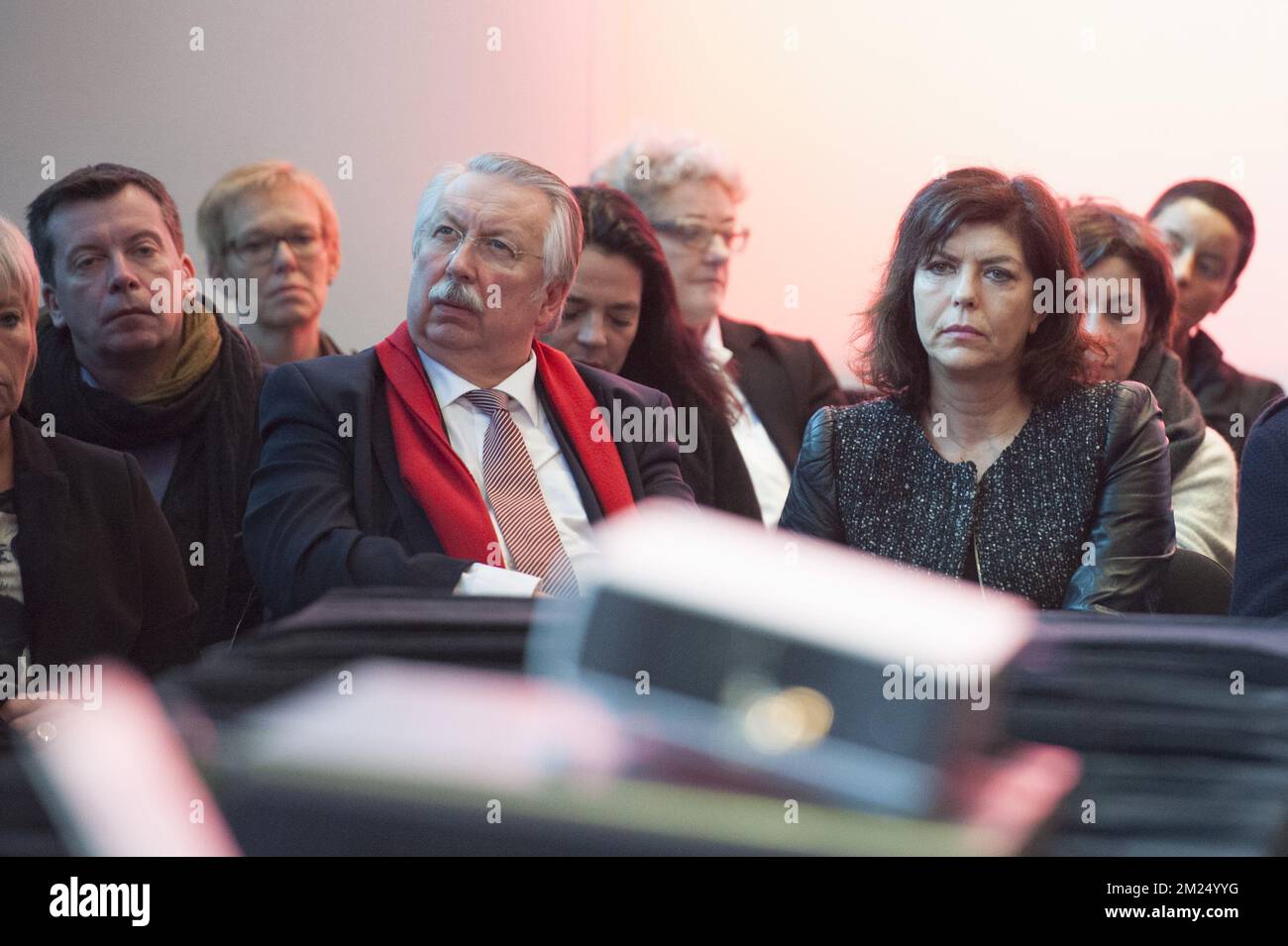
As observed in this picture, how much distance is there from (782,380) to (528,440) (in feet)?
4.00

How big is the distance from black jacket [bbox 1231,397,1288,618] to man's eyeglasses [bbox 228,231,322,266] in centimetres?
216

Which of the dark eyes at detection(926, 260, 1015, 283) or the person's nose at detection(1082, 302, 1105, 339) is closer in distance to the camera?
the dark eyes at detection(926, 260, 1015, 283)

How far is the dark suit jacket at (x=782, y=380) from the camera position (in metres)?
3.24

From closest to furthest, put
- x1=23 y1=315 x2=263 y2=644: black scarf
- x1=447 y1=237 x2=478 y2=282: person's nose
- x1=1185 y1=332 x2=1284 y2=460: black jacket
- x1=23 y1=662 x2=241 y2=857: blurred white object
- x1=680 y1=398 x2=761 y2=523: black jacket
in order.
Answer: x1=23 y1=662 x2=241 y2=857: blurred white object, x1=447 y1=237 x2=478 y2=282: person's nose, x1=23 y1=315 x2=263 y2=644: black scarf, x1=680 y1=398 x2=761 y2=523: black jacket, x1=1185 y1=332 x2=1284 y2=460: black jacket

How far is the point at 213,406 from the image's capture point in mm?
2654

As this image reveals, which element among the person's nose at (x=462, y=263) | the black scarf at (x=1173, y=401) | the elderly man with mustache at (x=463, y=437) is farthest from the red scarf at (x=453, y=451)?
the black scarf at (x=1173, y=401)

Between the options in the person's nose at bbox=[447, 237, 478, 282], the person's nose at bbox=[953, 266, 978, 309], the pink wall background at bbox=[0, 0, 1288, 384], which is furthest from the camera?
the pink wall background at bbox=[0, 0, 1288, 384]

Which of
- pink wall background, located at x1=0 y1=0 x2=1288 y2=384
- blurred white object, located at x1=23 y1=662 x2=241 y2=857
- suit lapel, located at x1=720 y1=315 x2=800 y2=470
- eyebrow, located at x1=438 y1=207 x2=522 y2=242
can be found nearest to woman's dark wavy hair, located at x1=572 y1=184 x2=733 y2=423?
suit lapel, located at x1=720 y1=315 x2=800 y2=470

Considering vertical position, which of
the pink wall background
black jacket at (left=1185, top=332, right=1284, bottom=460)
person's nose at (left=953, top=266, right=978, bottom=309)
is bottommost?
black jacket at (left=1185, top=332, right=1284, bottom=460)

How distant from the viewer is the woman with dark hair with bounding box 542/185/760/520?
2.82 metres

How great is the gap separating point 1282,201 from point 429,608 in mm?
4292

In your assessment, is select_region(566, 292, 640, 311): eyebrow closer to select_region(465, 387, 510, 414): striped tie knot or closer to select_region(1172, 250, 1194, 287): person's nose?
select_region(465, 387, 510, 414): striped tie knot
